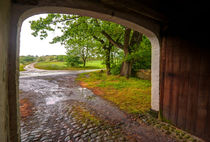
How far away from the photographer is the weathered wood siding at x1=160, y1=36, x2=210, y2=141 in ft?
8.12

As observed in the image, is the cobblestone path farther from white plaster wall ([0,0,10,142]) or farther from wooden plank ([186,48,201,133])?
white plaster wall ([0,0,10,142])

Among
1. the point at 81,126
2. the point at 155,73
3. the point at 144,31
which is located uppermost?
the point at 144,31

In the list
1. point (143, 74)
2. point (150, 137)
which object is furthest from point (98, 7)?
point (143, 74)

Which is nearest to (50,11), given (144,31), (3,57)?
(3,57)

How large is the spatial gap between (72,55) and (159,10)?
2662 cm

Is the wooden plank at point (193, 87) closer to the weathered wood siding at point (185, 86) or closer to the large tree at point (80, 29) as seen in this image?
the weathered wood siding at point (185, 86)

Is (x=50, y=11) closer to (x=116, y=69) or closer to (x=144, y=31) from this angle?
(x=144, y=31)

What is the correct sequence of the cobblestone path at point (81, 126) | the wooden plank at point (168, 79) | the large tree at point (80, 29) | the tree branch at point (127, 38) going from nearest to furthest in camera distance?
1. the cobblestone path at point (81, 126)
2. the wooden plank at point (168, 79)
3. the large tree at point (80, 29)
4. the tree branch at point (127, 38)

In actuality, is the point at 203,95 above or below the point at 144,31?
below

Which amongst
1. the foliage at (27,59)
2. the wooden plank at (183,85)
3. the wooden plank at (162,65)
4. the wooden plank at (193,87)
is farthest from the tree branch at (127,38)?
the foliage at (27,59)

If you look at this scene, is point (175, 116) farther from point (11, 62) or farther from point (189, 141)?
point (11, 62)

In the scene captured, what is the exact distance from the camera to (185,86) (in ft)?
9.37

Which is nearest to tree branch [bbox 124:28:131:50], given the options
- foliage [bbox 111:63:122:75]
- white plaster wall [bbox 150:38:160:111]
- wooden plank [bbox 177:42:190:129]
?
foliage [bbox 111:63:122:75]

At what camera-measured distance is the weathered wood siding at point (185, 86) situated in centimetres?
247
